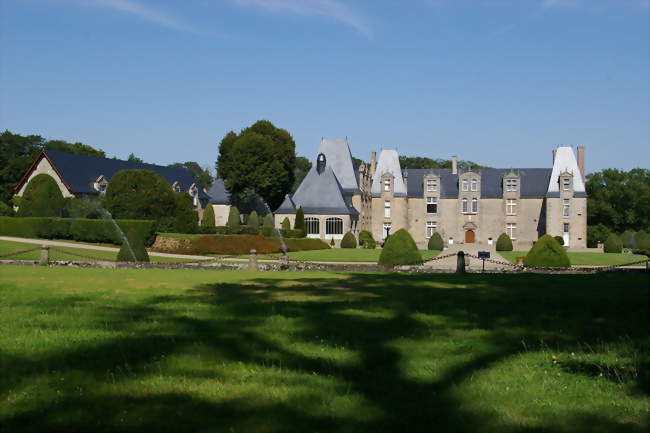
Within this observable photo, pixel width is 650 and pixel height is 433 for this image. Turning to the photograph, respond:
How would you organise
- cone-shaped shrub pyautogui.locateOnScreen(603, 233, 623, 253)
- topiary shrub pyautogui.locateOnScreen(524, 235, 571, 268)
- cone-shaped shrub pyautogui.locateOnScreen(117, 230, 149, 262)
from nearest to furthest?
1. cone-shaped shrub pyautogui.locateOnScreen(117, 230, 149, 262)
2. topiary shrub pyautogui.locateOnScreen(524, 235, 571, 268)
3. cone-shaped shrub pyautogui.locateOnScreen(603, 233, 623, 253)

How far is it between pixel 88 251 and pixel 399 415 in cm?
3223

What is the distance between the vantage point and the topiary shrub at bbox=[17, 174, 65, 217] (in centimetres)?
4569

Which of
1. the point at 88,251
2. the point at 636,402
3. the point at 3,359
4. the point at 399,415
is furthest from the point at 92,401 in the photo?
the point at 88,251

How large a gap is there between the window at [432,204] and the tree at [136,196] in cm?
3410

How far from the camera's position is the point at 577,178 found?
2650 inches

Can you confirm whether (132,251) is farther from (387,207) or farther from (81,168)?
(387,207)

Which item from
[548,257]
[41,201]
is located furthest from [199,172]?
[548,257]

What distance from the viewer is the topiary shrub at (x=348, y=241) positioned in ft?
194

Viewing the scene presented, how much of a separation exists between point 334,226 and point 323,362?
5717 cm

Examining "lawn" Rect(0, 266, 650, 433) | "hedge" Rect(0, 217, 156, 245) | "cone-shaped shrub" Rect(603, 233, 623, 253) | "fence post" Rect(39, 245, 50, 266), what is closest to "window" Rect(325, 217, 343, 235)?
"cone-shaped shrub" Rect(603, 233, 623, 253)

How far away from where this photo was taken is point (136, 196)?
1769 inches

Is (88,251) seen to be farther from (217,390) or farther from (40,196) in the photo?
(217,390)

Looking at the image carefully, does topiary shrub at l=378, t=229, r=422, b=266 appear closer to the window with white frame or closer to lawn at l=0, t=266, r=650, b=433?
lawn at l=0, t=266, r=650, b=433

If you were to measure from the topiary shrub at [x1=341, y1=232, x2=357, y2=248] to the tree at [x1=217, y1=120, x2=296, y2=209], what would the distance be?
1541cm
